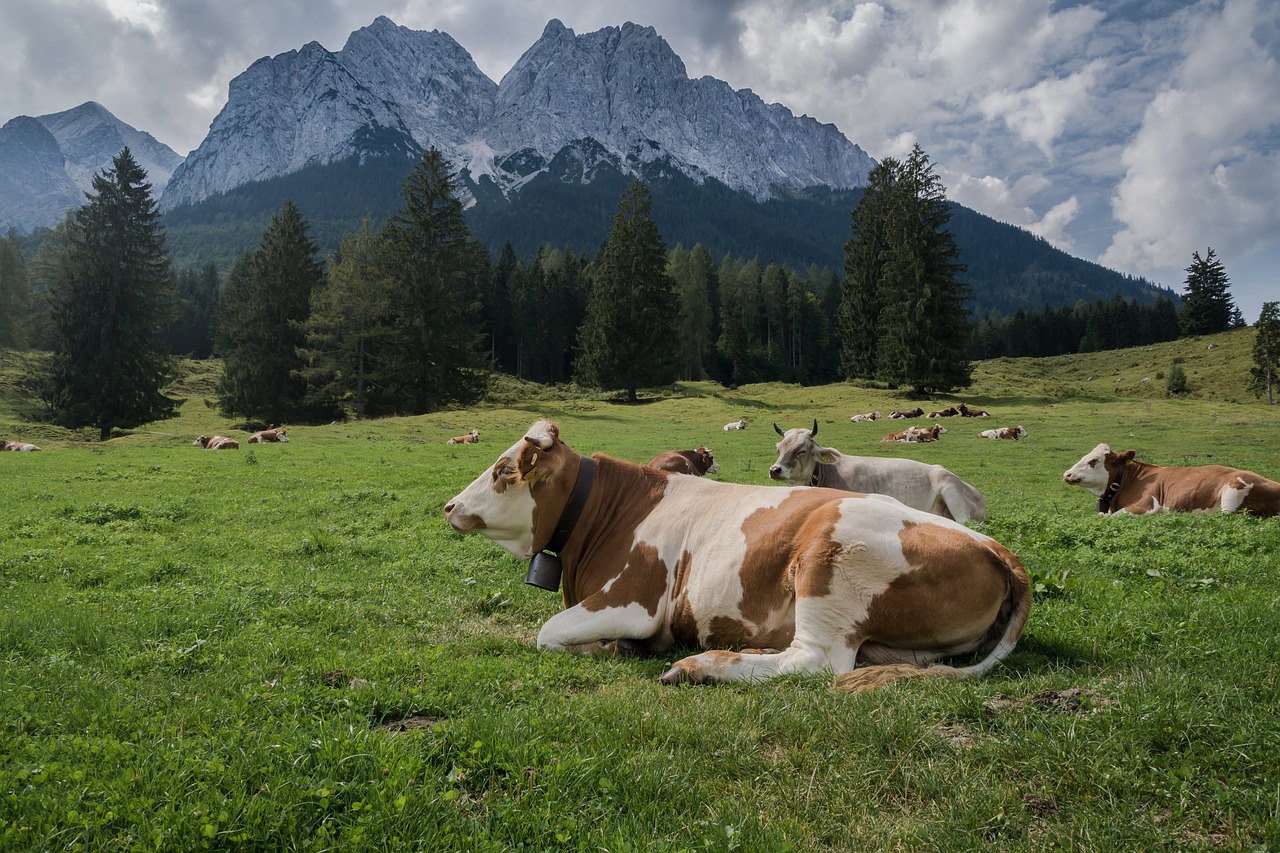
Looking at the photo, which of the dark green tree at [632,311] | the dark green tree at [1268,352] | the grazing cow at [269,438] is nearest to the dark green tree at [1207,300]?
the dark green tree at [1268,352]

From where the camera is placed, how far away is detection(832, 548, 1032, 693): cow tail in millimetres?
3875

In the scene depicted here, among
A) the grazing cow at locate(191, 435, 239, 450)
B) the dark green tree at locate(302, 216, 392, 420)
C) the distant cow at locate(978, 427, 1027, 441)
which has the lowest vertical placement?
the grazing cow at locate(191, 435, 239, 450)

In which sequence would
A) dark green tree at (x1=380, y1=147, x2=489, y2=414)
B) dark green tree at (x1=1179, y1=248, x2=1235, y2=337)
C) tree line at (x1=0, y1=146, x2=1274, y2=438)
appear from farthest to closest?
dark green tree at (x1=1179, y1=248, x2=1235, y2=337)
dark green tree at (x1=380, y1=147, x2=489, y2=414)
tree line at (x1=0, y1=146, x2=1274, y2=438)

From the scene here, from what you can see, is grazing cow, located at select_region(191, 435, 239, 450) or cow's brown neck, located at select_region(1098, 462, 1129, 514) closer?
cow's brown neck, located at select_region(1098, 462, 1129, 514)

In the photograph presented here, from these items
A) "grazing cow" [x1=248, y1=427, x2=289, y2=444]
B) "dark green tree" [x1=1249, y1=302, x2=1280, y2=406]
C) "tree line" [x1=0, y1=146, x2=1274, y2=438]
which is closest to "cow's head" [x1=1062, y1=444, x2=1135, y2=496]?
"grazing cow" [x1=248, y1=427, x2=289, y2=444]

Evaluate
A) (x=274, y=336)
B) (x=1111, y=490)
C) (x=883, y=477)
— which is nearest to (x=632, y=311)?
(x=274, y=336)

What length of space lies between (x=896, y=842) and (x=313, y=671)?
3418mm

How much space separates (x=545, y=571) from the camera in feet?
18.6

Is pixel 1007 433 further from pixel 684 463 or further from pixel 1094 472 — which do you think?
pixel 684 463

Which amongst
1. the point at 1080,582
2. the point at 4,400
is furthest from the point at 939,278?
the point at 4,400

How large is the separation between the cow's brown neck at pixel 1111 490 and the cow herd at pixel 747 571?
10.4m

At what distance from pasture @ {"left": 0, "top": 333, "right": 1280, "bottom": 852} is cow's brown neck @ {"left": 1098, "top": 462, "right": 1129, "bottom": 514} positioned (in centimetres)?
471

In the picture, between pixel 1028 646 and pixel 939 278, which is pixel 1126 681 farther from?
pixel 939 278

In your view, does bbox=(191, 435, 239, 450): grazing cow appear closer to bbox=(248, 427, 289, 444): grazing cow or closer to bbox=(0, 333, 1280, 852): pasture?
bbox=(248, 427, 289, 444): grazing cow
